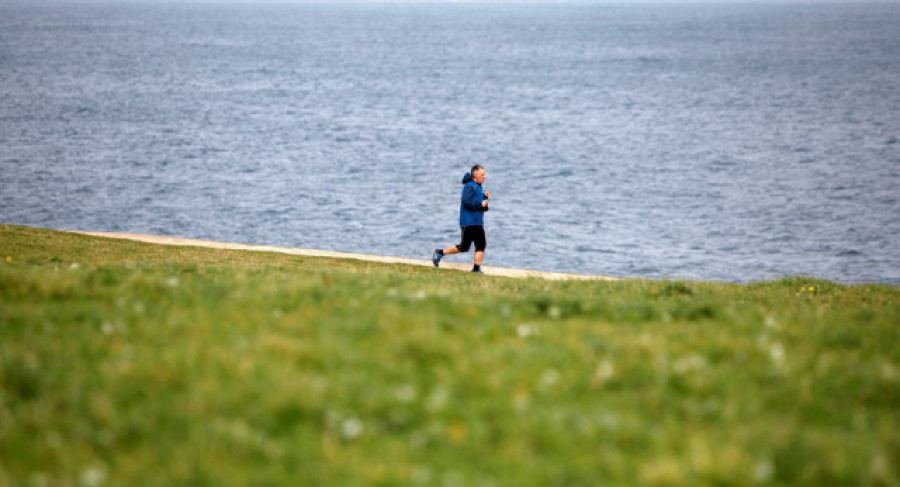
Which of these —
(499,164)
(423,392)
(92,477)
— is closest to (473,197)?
(423,392)

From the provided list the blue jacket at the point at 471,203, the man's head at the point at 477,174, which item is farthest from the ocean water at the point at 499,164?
the man's head at the point at 477,174

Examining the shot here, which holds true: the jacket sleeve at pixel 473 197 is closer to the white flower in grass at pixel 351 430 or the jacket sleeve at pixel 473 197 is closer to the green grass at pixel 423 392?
the green grass at pixel 423 392

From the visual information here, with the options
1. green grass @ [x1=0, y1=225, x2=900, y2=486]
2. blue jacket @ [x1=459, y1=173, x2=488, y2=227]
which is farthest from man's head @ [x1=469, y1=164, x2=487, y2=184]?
green grass @ [x1=0, y1=225, x2=900, y2=486]

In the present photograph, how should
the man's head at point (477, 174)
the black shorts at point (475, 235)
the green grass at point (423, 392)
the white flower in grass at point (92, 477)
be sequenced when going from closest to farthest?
the white flower in grass at point (92, 477) → the green grass at point (423, 392) → the man's head at point (477, 174) → the black shorts at point (475, 235)

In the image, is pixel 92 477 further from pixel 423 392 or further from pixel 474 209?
pixel 474 209

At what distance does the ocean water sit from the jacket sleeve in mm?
14869

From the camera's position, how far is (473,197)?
27.7 meters

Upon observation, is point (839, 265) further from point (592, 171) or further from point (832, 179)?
point (592, 171)

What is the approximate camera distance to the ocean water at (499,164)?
48.7m

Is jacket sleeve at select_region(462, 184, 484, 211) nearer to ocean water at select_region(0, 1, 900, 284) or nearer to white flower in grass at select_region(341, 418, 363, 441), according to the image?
ocean water at select_region(0, 1, 900, 284)

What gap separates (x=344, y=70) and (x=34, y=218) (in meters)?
120

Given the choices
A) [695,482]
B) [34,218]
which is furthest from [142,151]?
[695,482]

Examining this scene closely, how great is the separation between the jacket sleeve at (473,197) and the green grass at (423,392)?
47.4ft

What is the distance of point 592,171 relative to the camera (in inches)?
2788
